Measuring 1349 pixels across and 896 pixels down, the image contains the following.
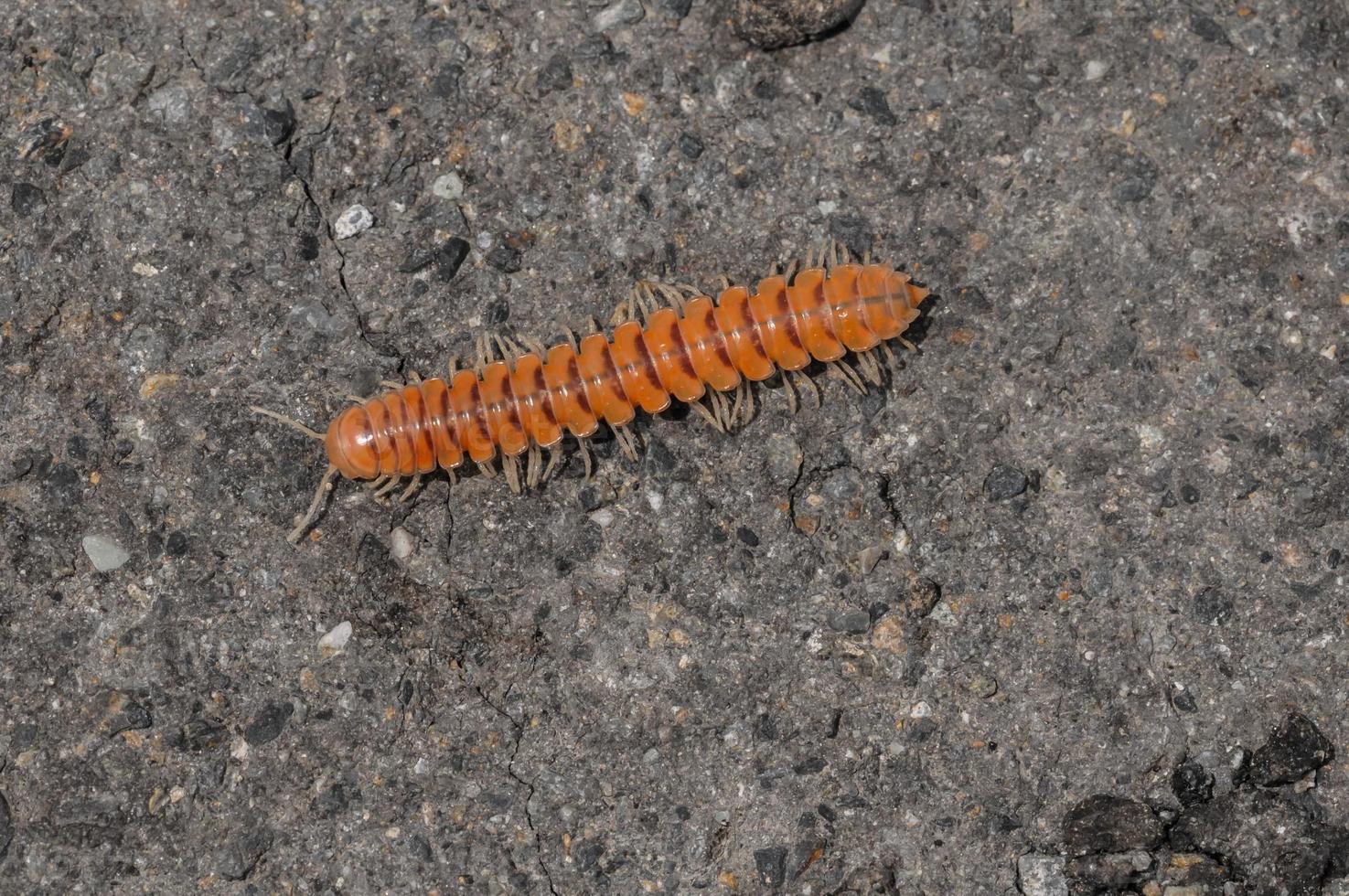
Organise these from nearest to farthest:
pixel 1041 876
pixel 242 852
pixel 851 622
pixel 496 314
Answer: pixel 1041 876 → pixel 242 852 → pixel 851 622 → pixel 496 314

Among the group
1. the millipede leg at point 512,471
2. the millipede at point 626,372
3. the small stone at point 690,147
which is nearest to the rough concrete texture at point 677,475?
the small stone at point 690,147

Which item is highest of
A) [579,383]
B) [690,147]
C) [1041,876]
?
[690,147]

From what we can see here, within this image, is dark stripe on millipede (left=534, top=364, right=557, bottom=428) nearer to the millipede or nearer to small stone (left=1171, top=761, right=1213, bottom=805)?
the millipede

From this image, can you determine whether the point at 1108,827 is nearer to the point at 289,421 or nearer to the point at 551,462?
the point at 551,462

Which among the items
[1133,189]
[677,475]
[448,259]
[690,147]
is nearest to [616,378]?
[677,475]

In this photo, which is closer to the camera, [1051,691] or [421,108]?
[1051,691]

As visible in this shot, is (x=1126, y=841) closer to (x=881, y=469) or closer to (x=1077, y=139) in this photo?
(x=881, y=469)

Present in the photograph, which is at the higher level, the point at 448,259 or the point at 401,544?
the point at 448,259

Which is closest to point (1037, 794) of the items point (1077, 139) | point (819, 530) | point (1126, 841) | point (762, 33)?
point (1126, 841)
